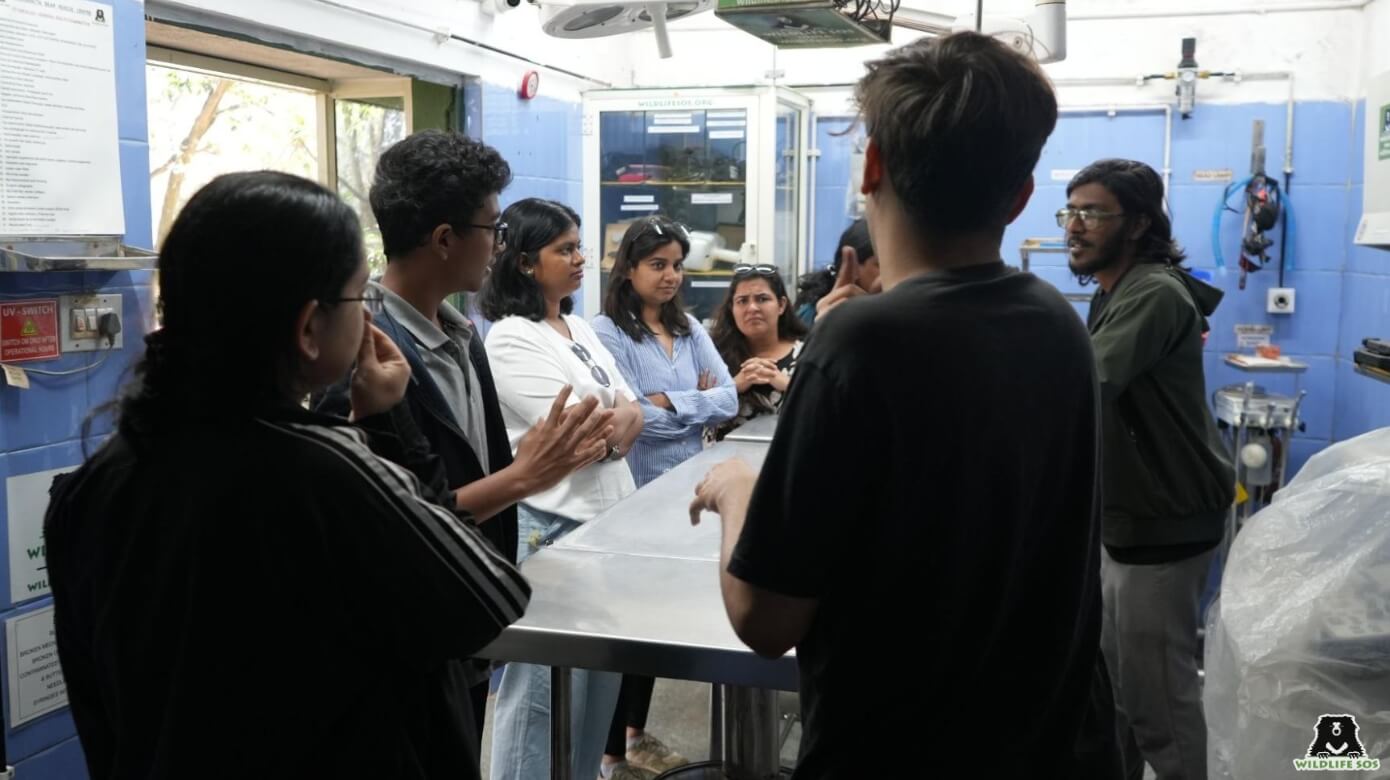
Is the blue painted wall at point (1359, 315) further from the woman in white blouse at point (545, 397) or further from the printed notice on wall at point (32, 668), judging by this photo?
the printed notice on wall at point (32, 668)

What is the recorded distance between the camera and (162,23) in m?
2.85

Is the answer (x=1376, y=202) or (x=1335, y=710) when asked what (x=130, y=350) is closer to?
(x=1335, y=710)

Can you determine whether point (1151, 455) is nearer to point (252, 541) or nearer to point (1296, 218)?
point (252, 541)

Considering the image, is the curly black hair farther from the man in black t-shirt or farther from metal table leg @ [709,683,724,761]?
metal table leg @ [709,683,724,761]

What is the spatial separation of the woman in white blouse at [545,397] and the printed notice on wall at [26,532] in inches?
39.4

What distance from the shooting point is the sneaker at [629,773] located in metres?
3.29

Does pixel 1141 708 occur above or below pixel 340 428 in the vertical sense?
below

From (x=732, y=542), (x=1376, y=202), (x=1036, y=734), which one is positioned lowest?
(x=1036, y=734)

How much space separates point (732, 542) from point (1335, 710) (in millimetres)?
1749

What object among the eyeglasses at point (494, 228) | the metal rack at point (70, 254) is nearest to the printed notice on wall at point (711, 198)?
the metal rack at point (70, 254)

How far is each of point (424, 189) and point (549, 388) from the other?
0.74 meters

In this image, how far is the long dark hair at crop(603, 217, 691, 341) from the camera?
3.34 meters

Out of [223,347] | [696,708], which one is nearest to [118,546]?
[223,347]

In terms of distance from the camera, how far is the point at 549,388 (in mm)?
2488
